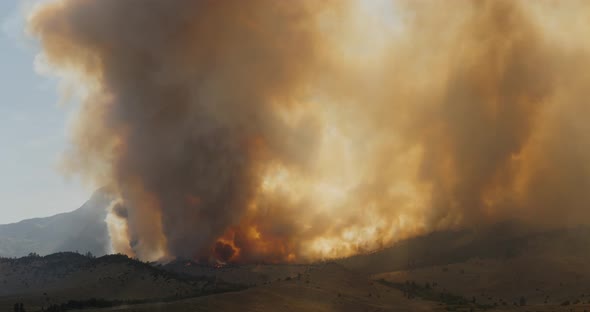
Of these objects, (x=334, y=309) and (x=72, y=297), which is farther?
(x=72, y=297)

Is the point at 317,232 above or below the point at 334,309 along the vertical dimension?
above

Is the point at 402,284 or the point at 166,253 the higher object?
the point at 166,253

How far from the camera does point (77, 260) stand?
92.7 metres

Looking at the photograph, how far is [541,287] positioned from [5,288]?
233ft

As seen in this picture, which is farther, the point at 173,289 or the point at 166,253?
the point at 166,253

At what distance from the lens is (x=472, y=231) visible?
107188 mm

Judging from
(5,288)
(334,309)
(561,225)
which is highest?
(561,225)

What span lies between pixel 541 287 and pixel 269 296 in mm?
36190

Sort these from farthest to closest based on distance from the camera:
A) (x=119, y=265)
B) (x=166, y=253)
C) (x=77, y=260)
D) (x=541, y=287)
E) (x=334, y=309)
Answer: (x=166, y=253) → (x=77, y=260) → (x=119, y=265) → (x=541, y=287) → (x=334, y=309)

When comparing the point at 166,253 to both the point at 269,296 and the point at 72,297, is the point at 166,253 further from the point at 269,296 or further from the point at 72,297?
the point at 269,296

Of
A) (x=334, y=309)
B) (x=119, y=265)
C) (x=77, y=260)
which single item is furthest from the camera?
(x=77, y=260)

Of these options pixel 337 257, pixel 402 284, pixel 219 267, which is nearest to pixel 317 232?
pixel 337 257

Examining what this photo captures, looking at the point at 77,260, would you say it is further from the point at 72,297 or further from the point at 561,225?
the point at 561,225

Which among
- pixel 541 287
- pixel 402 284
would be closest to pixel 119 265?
pixel 402 284
